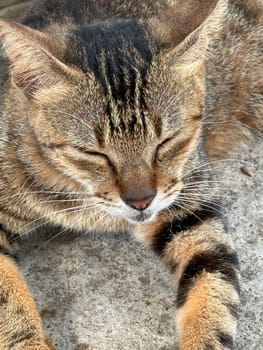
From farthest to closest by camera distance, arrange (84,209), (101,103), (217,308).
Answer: (84,209) → (217,308) → (101,103)

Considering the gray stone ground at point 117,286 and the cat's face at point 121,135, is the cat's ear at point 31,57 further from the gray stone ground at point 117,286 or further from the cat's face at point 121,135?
the gray stone ground at point 117,286

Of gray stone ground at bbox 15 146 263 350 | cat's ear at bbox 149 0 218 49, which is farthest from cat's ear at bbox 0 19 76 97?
gray stone ground at bbox 15 146 263 350

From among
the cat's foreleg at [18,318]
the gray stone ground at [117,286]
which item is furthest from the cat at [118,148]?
the gray stone ground at [117,286]

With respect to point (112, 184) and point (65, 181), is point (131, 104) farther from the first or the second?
point (65, 181)

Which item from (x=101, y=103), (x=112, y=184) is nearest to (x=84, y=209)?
(x=112, y=184)

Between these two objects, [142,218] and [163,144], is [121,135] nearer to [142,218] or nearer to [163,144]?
[163,144]

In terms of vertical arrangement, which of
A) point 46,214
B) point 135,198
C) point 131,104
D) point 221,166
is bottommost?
point 221,166

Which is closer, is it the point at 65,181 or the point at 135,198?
the point at 135,198
